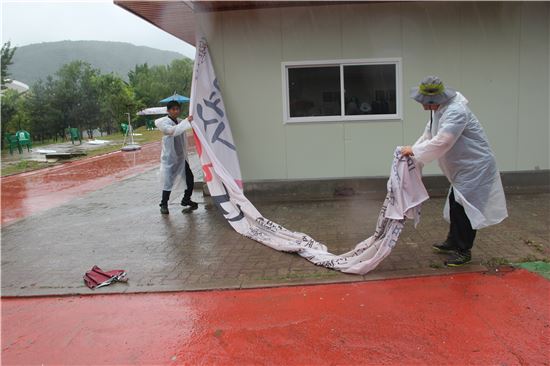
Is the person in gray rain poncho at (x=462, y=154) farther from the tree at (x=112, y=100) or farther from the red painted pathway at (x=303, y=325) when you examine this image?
the tree at (x=112, y=100)

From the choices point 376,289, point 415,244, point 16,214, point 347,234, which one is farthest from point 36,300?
point 16,214

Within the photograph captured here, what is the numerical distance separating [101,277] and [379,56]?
18.5 feet

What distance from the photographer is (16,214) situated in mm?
8820

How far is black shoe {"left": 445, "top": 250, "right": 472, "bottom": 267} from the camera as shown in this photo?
4820mm

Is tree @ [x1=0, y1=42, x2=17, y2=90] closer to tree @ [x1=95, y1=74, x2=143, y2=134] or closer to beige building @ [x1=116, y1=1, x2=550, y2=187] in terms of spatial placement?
tree @ [x1=95, y1=74, x2=143, y2=134]

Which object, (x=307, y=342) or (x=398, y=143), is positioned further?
(x=398, y=143)

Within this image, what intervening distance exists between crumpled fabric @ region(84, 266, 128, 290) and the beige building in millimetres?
3655

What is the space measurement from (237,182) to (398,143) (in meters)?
2.92

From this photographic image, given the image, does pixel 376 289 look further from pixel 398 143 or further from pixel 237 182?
pixel 398 143

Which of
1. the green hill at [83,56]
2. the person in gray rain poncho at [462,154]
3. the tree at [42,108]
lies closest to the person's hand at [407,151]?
the person in gray rain poncho at [462,154]

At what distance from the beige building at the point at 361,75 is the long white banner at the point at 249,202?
593 mm

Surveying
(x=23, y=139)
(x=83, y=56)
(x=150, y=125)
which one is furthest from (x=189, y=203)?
(x=83, y=56)

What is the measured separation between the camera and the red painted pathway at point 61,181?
9648 millimetres

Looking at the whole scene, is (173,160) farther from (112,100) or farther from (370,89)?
(112,100)
